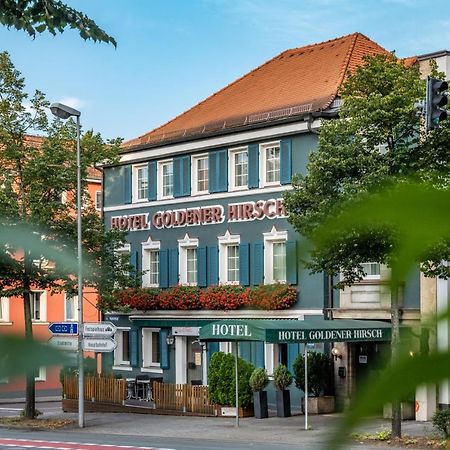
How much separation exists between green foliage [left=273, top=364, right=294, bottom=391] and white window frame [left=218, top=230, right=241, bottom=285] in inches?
222

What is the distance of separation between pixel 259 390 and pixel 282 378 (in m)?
0.87

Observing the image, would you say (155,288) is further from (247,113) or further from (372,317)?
(372,317)

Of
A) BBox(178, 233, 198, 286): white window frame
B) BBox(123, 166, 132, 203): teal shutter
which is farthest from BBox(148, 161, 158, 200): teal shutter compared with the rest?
BBox(178, 233, 198, 286): white window frame

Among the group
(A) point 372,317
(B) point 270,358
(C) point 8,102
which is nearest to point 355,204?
(C) point 8,102

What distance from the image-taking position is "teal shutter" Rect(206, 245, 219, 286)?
1545 inches

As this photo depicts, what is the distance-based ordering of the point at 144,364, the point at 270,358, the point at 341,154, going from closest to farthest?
the point at 341,154 < the point at 270,358 < the point at 144,364

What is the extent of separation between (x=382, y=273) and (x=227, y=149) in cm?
3818

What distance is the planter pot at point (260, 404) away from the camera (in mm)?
32938

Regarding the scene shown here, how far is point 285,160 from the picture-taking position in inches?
1443

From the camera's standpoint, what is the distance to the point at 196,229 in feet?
133

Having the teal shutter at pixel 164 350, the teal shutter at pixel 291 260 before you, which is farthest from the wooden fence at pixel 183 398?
the teal shutter at pixel 291 260

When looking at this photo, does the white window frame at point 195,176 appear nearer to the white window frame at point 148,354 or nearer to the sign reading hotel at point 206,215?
the sign reading hotel at point 206,215

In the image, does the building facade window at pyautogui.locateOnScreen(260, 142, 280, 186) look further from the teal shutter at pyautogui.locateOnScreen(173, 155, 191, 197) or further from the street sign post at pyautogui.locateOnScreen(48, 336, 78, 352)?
the street sign post at pyautogui.locateOnScreen(48, 336, 78, 352)

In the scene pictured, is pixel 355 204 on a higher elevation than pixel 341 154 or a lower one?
lower
